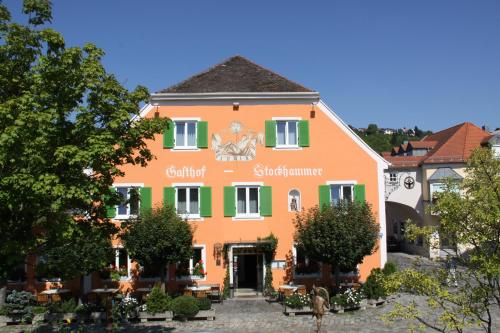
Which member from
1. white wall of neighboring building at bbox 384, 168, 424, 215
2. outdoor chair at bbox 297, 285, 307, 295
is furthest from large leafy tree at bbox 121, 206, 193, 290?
white wall of neighboring building at bbox 384, 168, 424, 215

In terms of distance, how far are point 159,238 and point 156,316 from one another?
295cm

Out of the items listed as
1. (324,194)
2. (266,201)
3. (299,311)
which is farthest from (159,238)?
(324,194)

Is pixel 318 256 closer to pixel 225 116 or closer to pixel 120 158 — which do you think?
pixel 225 116

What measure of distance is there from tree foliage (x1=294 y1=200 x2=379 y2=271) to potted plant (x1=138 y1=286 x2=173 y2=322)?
6221mm

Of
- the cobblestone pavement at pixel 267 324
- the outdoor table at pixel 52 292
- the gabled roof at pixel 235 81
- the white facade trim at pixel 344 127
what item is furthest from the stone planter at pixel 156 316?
the white facade trim at pixel 344 127

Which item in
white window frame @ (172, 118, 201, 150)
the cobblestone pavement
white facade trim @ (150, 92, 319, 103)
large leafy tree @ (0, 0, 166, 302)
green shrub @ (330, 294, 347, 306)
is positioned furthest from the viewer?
white window frame @ (172, 118, 201, 150)

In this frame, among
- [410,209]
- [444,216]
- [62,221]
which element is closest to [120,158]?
[62,221]

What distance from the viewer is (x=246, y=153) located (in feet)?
76.3

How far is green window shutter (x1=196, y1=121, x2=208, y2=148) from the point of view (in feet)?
75.8

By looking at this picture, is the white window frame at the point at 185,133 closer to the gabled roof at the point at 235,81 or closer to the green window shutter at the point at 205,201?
the gabled roof at the point at 235,81

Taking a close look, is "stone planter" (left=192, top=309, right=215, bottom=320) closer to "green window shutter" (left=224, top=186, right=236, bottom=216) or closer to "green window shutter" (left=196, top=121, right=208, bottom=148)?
"green window shutter" (left=224, top=186, right=236, bottom=216)

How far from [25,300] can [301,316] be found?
35.7 feet

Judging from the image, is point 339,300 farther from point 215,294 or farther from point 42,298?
point 42,298

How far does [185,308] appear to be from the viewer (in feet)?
59.7
